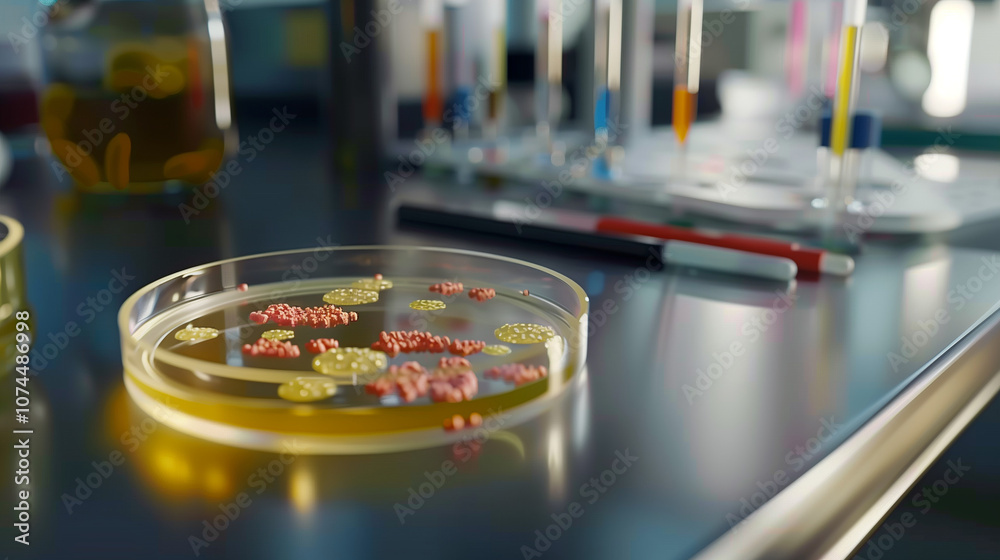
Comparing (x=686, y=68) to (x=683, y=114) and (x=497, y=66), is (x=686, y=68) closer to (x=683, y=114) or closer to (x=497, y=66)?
(x=683, y=114)

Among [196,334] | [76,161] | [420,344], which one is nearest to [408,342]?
[420,344]

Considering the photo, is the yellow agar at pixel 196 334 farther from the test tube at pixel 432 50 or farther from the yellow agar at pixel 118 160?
the test tube at pixel 432 50

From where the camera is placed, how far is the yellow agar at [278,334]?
409 mm

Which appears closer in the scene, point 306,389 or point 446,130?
point 306,389

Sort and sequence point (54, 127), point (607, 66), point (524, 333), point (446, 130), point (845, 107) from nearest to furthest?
1. point (524, 333)
2. point (845, 107)
3. point (54, 127)
4. point (607, 66)
5. point (446, 130)

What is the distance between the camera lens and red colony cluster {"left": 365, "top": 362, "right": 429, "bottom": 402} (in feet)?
1.06

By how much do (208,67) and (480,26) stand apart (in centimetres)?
44

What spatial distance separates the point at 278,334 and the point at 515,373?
0.45ft

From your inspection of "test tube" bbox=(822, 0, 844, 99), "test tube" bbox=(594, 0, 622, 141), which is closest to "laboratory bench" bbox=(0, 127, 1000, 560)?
"test tube" bbox=(594, 0, 622, 141)

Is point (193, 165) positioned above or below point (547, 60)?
below

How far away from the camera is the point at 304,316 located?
440 mm

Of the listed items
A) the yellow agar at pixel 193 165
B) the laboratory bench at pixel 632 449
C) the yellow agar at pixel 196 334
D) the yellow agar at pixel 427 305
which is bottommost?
the laboratory bench at pixel 632 449

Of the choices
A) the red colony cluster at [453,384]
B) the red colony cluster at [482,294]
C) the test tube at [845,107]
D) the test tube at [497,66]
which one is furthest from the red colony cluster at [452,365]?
the test tube at [497,66]

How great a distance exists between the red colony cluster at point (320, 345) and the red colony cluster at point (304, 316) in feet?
0.09
